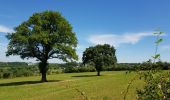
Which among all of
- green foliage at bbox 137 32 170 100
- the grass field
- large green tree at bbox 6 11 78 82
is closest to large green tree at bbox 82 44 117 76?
large green tree at bbox 6 11 78 82

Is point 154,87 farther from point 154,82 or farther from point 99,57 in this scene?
point 99,57

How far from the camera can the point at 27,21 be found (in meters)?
53.5

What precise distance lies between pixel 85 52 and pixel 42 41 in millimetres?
26467

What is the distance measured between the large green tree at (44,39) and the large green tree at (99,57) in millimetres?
20883

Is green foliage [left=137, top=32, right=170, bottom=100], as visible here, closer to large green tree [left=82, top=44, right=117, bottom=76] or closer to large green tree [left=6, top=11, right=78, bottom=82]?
large green tree [left=6, top=11, right=78, bottom=82]

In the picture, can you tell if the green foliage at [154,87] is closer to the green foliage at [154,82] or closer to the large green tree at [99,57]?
the green foliage at [154,82]

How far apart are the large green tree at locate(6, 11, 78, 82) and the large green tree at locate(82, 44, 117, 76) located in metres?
20.9

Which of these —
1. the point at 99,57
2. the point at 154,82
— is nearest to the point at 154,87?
the point at 154,82

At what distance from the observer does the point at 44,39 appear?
50.2m

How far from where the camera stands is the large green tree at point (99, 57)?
75.0 meters

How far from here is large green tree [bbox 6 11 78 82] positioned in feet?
167

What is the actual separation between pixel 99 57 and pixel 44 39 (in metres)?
26.3

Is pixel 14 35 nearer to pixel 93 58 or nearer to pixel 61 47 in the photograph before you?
pixel 61 47

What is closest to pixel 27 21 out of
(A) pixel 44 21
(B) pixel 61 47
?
(A) pixel 44 21
